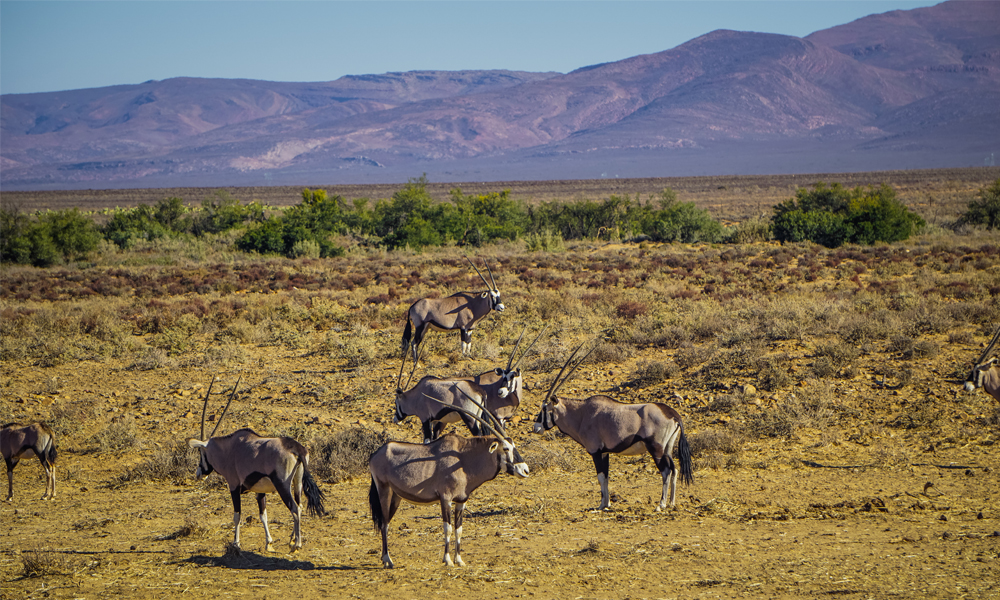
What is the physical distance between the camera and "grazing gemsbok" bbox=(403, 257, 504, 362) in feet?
51.7

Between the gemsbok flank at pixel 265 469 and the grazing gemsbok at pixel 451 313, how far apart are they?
7491 mm

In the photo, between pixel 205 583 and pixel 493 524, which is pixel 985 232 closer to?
pixel 493 524

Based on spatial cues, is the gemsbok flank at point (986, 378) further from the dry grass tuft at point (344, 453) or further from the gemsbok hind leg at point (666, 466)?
the dry grass tuft at point (344, 453)

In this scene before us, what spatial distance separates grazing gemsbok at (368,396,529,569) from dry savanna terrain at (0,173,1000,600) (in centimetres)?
45

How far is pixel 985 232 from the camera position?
123 feet

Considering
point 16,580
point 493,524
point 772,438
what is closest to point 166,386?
point 16,580

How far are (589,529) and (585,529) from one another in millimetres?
41

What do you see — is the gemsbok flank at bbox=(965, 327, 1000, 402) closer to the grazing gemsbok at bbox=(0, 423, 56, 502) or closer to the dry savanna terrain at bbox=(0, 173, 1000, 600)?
the dry savanna terrain at bbox=(0, 173, 1000, 600)

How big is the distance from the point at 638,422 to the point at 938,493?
3.43 metres

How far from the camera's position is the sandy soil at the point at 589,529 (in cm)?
666

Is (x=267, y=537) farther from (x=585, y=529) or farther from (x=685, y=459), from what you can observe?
(x=685, y=459)

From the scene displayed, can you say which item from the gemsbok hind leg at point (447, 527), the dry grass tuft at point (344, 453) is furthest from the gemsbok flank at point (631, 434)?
the dry grass tuft at point (344, 453)

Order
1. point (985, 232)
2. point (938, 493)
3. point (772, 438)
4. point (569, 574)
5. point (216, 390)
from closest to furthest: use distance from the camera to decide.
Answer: point (569, 574) < point (938, 493) < point (772, 438) < point (216, 390) < point (985, 232)

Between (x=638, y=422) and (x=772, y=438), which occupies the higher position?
(x=638, y=422)
